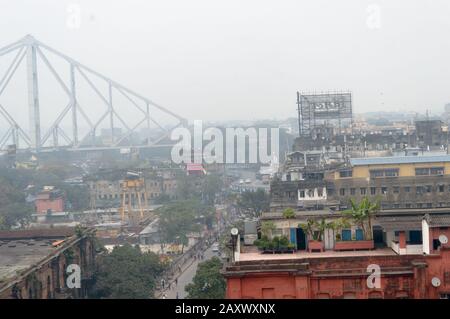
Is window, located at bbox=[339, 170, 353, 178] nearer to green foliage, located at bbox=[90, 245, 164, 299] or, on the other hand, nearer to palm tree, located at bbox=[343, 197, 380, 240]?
green foliage, located at bbox=[90, 245, 164, 299]

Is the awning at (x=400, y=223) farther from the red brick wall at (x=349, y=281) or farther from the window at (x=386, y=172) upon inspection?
the window at (x=386, y=172)

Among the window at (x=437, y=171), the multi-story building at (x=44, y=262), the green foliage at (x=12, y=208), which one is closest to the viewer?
the multi-story building at (x=44, y=262)

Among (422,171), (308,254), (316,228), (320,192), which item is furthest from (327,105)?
(308,254)

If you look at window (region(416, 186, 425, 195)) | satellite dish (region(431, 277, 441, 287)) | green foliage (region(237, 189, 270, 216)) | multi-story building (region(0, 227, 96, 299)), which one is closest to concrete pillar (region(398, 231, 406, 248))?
satellite dish (region(431, 277, 441, 287))

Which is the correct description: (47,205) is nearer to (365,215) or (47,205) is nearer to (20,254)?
(20,254)

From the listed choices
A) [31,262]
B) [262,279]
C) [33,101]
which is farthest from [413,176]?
[33,101]

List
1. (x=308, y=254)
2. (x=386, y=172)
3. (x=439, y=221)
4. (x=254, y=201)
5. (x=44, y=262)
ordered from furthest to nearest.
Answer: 1. (x=254, y=201)
2. (x=386, y=172)
3. (x=44, y=262)
4. (x=308, y=254)
5. (x=439, y=221)

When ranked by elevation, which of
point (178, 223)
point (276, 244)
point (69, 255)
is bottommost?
point (178, 223)

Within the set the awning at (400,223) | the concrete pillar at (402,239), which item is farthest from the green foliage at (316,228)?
the concrete pillar at (402,239)
